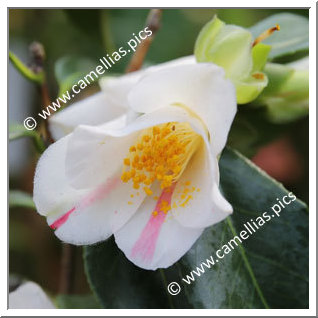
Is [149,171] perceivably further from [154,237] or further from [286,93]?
[286,93]

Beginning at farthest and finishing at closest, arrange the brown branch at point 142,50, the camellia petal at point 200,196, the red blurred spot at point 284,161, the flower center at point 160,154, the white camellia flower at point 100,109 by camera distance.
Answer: the red blurred spot at point 284,161 → the brown branch at point 142,50 → the white camellia flower at point 100,109 → the flower center at point 160,154 → the camellia petal at point 200,196

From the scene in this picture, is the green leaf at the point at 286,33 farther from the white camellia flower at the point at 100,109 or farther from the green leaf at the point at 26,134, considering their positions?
the green leaf at the point at 26,134

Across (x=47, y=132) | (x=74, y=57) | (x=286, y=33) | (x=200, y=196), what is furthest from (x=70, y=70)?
(x=200, y=196)

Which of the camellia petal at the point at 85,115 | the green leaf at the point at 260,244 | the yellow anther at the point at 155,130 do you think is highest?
the yellow anther at the point at 155,130

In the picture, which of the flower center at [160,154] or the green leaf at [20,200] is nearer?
the flower center at [160,154]

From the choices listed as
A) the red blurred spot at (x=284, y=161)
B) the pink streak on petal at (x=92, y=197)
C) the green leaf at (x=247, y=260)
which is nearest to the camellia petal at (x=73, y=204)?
the pink streak on petal at (x=92, y=197)

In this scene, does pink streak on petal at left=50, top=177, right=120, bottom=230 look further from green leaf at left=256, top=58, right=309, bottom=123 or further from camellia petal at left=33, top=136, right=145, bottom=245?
green leaf at left=256, top=58, right=309, bottom=123

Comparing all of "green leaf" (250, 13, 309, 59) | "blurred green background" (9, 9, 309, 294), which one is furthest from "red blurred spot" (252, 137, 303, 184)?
"green leaf" (250, 13, 309, 59)
